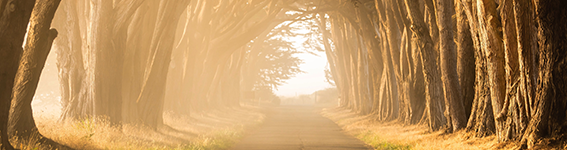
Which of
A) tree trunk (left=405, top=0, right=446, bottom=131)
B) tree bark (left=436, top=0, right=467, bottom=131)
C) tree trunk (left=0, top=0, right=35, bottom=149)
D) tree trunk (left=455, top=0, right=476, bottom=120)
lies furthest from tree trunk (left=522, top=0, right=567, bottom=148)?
tree trunk (left=0, top=0, right=35, bottom=149)

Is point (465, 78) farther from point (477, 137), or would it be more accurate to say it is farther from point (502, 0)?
point (502, 0)

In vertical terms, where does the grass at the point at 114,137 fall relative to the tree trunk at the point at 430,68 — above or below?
below

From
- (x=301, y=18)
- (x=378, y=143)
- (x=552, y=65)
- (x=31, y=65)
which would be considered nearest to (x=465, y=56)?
(x=378, y=143)

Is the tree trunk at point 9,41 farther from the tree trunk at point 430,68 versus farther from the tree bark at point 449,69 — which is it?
the tree trunk at point 430,68

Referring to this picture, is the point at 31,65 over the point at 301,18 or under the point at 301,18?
under

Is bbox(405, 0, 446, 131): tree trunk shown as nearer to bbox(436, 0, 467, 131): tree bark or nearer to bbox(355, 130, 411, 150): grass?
bbox(436, 0, 467, 131): tree bark

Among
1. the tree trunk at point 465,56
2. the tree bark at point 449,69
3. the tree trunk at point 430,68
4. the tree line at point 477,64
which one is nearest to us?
the tree line at point 477,64

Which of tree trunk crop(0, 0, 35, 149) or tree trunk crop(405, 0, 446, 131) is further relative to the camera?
tree trunk crop(405, 0, 446, 131)

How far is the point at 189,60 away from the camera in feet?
70.4

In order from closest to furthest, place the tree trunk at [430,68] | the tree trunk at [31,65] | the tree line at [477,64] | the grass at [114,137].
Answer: the tree line at [477,64], the tree trunk at [31,65], the grass at [114,137], the tree trunk at [430,68]

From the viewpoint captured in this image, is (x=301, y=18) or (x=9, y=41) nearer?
(x=9, y=41)

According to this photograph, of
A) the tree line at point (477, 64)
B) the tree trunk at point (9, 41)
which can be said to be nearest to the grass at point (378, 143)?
the tree line at point (477, 64)

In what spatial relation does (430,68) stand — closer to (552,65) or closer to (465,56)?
(465,56)

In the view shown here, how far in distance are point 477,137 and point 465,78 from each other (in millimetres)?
1860
